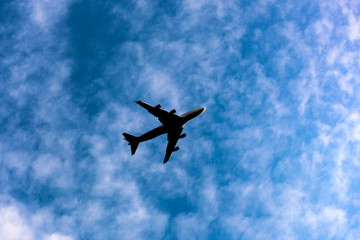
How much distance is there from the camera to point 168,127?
51.4 metres

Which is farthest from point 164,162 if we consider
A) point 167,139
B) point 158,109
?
point 158,109

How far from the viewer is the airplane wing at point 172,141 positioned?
5314 centimetres

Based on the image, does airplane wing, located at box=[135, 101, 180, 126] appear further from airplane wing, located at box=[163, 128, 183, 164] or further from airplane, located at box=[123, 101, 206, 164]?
airplane wing, located at box=[163, 128, 183, 164]

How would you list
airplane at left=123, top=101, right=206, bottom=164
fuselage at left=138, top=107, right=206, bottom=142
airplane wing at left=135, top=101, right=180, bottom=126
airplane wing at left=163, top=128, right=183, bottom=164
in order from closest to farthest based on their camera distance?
airplane wing at left=135, top=101, right=180, bottom=126, airplane at left=123, top=101, right=206, bottom=164, fuselage at left=138, top=107, right=206, bottom=142, airplane wing at left=163, top=128, right=183, bottom=164

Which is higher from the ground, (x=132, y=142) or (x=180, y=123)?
(x=132, y=142)

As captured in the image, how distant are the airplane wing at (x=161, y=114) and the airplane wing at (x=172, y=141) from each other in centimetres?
337

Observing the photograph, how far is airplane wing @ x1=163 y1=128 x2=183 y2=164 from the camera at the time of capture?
5314 centimetres

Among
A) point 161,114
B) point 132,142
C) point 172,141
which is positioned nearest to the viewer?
point 161,114

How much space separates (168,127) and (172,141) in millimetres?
4991

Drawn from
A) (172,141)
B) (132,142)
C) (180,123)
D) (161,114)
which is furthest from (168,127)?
(132,142)

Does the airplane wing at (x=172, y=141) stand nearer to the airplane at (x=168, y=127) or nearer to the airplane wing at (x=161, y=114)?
the airplane at (x=168, y=127)

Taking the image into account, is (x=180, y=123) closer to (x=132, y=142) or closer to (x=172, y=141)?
(x=172, y=141)

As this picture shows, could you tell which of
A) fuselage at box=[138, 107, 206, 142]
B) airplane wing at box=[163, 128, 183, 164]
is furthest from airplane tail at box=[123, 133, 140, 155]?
airplane wing at box=[163, 128, 183, 164]

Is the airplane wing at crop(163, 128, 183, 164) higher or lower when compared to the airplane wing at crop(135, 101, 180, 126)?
lower
